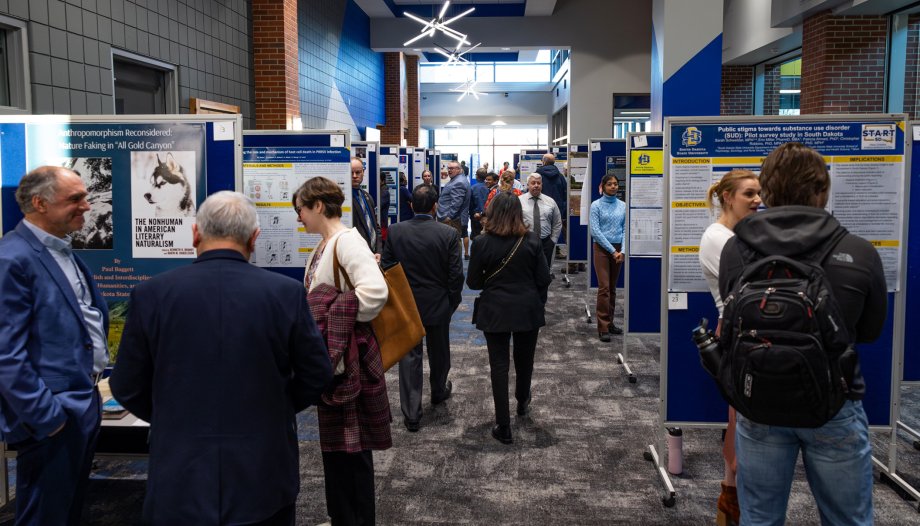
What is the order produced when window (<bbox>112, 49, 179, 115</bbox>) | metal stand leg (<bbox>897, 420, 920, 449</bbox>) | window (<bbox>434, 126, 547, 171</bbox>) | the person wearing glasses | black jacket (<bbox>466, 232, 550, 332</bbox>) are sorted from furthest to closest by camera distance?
window (<bbox>434, 126, 547, 171</bbox>)
the person wearing glasses
window (<bbox>112, 49, 179, 115</bbox>)
black jacket (<bbox>466, 232, 550, 332</bbox>)
metal stand leg (<bbox>897, 420, 920, 449</bbox>)

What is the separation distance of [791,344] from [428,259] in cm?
266

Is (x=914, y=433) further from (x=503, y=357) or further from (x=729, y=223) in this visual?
(x=503, y=357)

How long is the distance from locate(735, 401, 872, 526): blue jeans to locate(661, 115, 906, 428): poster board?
4.90 ft

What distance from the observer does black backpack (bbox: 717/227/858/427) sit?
170cm

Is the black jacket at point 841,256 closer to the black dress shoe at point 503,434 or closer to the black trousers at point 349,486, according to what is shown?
the black trousers at point 349,486

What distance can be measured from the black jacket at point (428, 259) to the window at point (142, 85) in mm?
3225

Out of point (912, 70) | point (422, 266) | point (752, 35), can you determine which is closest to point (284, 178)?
point (422, 266)

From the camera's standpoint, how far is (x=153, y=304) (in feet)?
5.69

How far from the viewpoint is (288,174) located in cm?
418

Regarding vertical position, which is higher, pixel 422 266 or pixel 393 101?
pixel 393 101

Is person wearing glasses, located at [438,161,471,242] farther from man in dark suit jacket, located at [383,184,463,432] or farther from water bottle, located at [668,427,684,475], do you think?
water bottle, located at [668,427,684,475]

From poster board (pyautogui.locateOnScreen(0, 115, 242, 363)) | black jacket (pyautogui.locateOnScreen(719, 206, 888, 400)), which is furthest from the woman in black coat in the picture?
black jacket (pyautogui.locateOnScreen(719, 206, 888, 400))

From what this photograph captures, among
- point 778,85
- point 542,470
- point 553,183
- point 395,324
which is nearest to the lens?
point 395,324

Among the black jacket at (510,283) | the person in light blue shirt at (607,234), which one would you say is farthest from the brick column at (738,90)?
the black jacket at (510,283)
